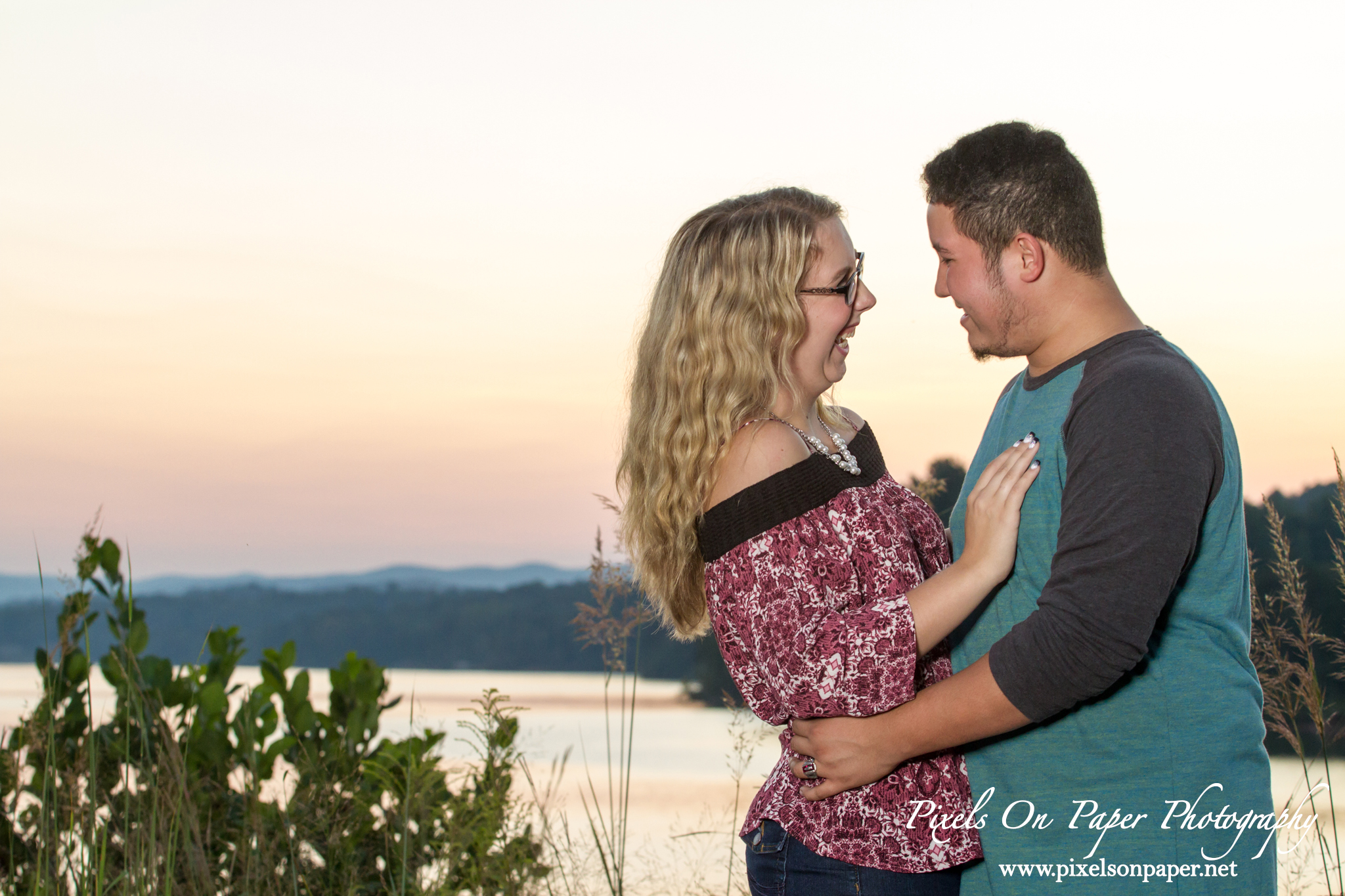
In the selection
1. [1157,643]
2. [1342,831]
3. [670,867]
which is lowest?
[670,867]

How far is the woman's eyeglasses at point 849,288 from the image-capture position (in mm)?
2143

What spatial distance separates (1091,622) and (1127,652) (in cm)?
8

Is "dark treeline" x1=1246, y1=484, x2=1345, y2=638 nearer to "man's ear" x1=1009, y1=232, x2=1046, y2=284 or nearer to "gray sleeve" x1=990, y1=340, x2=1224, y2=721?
"man's ear" x1=1009, y1=232, x2=1046, y2=284

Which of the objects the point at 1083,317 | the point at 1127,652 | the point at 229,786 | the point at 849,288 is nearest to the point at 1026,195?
the point at 1083,317

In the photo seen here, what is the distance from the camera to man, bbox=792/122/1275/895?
4.97ft

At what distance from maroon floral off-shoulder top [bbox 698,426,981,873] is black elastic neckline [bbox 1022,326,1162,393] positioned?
0.40 metres

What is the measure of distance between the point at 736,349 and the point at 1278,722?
5.59 ft

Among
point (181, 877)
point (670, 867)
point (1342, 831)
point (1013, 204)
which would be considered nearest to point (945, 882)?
point (1013, 204)

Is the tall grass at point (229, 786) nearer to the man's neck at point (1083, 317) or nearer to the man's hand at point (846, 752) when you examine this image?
the man's hand at point (846, 752)

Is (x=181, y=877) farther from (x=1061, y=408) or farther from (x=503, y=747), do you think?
(x=1061, y=408)

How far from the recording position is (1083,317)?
1866 mm

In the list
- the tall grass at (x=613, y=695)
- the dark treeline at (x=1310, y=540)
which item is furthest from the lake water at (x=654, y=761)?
the dark treeline at (x=1310, y=540)

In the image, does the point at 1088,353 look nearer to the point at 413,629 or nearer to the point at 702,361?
the point at 702,361

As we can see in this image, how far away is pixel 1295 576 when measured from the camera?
2486 millimetres
